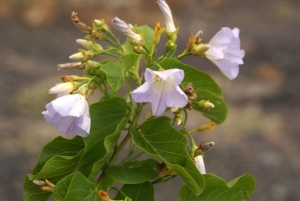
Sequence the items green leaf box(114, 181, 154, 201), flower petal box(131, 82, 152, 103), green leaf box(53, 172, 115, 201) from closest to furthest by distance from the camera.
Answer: flower petal box(131, 82, 152, 103), green leaf box(53, 172, 115, 201), green leaf box(114, 181, 154, 201)

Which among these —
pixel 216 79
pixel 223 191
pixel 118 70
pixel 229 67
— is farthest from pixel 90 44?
pixel 216 79

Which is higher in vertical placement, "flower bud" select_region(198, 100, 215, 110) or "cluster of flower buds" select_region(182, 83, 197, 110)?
"cluster of flower buds" select_region(182, 83, 197, 110)

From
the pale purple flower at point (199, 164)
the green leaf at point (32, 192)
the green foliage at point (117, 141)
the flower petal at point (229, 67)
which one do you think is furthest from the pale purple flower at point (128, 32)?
the green leaf at point (32, 192)

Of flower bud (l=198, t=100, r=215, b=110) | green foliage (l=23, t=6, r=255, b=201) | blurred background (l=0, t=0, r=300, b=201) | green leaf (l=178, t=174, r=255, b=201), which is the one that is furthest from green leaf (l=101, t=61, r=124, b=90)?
blurred background (l=0, t=0, r=300, b=201)

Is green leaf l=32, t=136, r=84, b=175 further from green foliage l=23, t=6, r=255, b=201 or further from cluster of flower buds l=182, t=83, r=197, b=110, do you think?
cluster of flower buds l=182, t=83, r=197, b=110

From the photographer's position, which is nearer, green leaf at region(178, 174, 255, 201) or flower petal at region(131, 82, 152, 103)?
flower petal at region(131, 82, 152, 103)

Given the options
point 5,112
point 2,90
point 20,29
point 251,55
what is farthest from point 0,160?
point 251,55

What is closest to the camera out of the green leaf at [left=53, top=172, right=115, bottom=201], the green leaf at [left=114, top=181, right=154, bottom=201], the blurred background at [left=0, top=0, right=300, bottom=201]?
the green leaf at [left=53, top=172, right=115, bottom=201]

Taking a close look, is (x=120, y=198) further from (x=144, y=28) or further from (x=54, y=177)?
(x=144, y=28)
